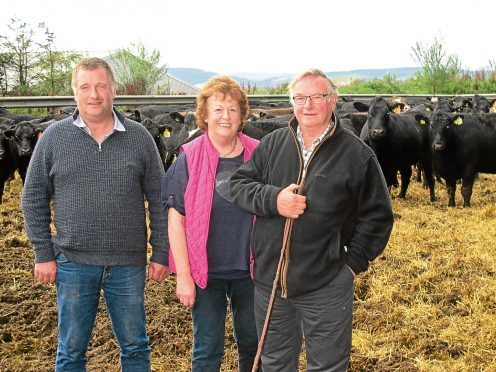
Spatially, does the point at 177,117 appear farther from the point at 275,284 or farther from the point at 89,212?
the point at 275,284

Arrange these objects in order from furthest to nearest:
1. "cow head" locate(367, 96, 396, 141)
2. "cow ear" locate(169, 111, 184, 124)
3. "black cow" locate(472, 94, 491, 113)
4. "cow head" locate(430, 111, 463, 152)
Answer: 1. "black cow" locate(472, 94, 491, 113)
2. "cow ear" locate(169, 111, 184, 124)
3. "cow head" locate(367, 96, 396, 141)
4. "cow head" locate(430, 111, 463, 152)

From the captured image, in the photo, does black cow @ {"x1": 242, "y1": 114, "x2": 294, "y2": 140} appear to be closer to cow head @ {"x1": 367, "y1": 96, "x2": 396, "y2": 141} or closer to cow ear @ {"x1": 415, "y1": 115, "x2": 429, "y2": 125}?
cow head @ {"x1": 367, "y1": 96, "x2": 396, "y2": 141}

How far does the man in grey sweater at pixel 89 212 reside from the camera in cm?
307

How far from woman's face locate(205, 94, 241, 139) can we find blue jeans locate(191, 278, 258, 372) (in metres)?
0.79

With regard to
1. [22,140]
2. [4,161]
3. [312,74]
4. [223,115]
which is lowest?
[4,161]

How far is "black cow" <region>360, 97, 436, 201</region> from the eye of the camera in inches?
423

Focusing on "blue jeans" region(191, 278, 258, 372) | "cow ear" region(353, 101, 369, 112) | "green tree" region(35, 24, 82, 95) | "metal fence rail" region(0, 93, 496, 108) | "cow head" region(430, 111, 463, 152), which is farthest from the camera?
"green tree" region(35, 24, 82, 95)

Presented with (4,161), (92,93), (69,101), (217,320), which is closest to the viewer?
(92,93)

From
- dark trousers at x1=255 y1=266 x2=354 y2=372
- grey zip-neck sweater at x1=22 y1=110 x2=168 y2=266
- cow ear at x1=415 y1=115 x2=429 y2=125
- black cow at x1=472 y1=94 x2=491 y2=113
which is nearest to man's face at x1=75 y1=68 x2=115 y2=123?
grey zip-neck sweater at x1=22 y1=110 x2=168 y2=266

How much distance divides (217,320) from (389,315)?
2300 millimetres

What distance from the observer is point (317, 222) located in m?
2.69

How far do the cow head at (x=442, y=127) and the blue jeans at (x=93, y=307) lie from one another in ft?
26.3

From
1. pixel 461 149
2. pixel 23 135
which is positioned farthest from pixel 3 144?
pixel 461 149

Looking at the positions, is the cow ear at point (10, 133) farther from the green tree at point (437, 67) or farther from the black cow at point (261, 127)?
the green tree at point (437, 67)
